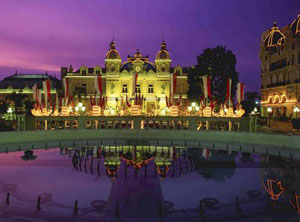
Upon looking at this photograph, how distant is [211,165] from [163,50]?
182 ft

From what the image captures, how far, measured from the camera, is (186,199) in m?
16.7

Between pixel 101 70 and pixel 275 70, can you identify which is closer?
pixel 275 70

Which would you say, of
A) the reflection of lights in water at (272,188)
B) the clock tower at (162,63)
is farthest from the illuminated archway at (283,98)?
the reflection of lights in water at (272,188)

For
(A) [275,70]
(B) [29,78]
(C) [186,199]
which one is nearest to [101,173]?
(C) [186,199]

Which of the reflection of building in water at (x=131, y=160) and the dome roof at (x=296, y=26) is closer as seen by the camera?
the reflection of building in water at (x=131, y=160)

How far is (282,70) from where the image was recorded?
57625mm

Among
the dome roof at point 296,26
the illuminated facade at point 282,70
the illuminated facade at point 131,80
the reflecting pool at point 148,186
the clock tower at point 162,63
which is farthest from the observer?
the clock tower at point 162,63

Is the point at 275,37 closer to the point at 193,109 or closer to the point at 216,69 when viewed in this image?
the point at 216,69

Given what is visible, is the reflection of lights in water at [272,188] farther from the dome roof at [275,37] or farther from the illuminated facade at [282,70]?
the dome roof at [275,37]

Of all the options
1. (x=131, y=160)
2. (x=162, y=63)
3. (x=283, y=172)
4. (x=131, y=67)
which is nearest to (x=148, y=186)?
(x=131, y=160)

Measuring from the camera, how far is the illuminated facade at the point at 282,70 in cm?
5203

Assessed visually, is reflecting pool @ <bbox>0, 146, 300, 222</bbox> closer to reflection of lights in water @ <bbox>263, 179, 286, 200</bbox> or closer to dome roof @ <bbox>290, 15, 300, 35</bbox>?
reflection of lights in water @ <bbox>263, 179, 286, 200</bbox>

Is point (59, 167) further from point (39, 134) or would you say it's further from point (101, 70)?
point (101, 70)

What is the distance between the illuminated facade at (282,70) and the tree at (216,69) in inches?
365
